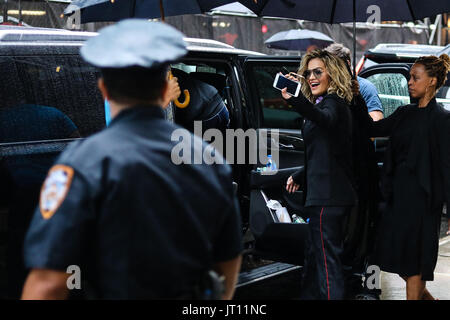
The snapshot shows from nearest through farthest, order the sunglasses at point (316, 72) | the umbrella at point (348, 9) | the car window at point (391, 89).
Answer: the sunglasses at point (316, 72) < the umbrella at point (348, 9) < the car window at point (391, 89)

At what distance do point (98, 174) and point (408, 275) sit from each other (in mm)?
3029

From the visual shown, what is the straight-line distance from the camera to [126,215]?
160 centimetres

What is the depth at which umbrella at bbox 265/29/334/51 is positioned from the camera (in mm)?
12516

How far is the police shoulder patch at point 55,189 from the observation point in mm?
1572

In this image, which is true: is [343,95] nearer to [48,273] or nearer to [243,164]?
[243,164]

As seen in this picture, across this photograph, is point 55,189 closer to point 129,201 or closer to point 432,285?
point 129,201

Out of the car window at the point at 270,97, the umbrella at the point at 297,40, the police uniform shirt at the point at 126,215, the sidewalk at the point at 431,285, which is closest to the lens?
the police uniform shirt at the point at 126,215

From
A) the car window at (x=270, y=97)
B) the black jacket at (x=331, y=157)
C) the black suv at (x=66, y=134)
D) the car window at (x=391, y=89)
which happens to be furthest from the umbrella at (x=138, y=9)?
the car window at (x=391, y=89)

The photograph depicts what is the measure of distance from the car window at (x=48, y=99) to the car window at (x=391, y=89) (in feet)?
11.8

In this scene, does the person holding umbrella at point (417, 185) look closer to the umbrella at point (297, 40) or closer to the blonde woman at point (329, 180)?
the blonde woman at point (329, 180)

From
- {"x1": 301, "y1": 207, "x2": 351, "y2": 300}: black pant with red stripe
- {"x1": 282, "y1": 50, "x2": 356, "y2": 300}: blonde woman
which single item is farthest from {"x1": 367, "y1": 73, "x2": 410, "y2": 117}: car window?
{"x1": 301, "y1": 207, "x2": 351, "y2": 300}: black pant with red stripe

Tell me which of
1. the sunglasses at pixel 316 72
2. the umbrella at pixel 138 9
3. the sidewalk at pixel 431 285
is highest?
the umbrella at pixel 138 9

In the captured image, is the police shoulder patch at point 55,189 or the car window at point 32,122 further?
the car window at point 32,122

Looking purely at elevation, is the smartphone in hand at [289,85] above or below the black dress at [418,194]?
above
